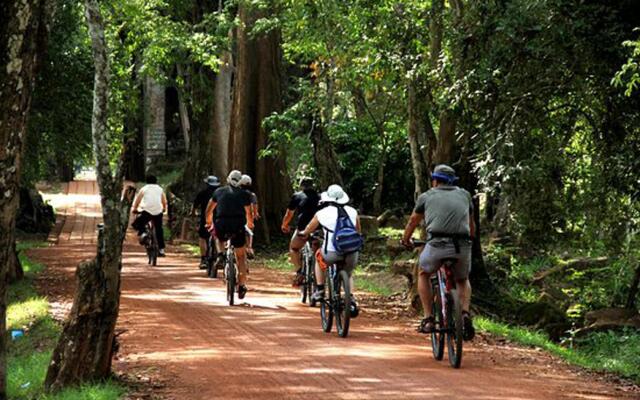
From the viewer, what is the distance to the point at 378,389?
10227 mm

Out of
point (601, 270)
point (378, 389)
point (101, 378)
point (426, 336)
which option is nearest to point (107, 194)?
point (101, 378)

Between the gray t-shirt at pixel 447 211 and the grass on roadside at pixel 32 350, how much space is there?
3.75 metres

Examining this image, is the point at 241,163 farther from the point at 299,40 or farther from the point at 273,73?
the point at 299,40

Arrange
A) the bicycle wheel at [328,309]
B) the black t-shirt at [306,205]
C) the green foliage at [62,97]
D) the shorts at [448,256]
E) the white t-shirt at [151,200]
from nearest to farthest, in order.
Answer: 1. the shorts at [448,256]
2. the bicycle wheel at [328,309]
3. the black t-shirt at [306,205]
4. the white t-shirt at [151,200]
5. the green foliage at [62,97]

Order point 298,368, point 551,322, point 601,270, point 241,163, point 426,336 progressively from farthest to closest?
1. point 241,163
2. point 601,270
3. point 551,322
4. point 426,336
5. point 298,368

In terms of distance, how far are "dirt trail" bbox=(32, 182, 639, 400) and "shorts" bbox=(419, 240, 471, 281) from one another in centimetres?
103

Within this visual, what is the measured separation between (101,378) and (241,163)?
70.4 feet

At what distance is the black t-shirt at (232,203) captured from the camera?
684 inches

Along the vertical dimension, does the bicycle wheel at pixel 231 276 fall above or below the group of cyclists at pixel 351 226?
below

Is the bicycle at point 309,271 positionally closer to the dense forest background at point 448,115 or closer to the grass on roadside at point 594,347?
the grass on roadside at point 594,347

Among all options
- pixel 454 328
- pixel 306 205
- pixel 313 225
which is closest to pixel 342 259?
pixel 313 225

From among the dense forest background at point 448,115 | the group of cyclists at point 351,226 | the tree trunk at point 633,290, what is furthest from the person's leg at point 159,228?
the tree trunk at point 633,290

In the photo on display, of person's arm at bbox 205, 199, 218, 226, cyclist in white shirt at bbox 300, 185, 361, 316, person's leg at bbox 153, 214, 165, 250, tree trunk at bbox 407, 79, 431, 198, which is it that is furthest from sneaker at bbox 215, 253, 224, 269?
cyclist in white shirt at bbox 300, 185, 361, 316

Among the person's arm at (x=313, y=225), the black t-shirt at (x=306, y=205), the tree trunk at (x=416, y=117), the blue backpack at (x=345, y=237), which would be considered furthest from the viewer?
the tree trunk at (x=416, y=117)
